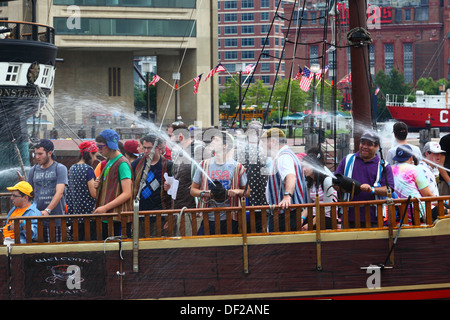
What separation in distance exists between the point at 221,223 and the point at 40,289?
2.14m

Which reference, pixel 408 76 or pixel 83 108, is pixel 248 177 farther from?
pixel 408 76

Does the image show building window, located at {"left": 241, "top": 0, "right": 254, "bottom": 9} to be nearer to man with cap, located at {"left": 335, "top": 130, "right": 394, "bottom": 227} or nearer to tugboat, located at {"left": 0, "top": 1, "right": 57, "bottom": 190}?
tugboat, located at {"left": 0, "top": 1, "right": 57, "bottom": 190}

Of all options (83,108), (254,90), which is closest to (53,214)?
(83,108)

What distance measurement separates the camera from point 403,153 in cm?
861

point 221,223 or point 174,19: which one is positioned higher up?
point 174,19

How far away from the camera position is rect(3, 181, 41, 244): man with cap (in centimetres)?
834

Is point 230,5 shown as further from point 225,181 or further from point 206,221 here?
point 206,221

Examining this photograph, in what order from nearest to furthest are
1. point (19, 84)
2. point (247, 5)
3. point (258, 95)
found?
point (19, 84), point (258, 95), point (247, 5)

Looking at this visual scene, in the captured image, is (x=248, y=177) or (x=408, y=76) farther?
(x=408, y=76)

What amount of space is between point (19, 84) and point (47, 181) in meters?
9.58

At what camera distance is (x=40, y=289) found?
816 centimetres

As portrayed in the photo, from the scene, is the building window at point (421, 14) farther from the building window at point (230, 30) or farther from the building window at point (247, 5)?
the building window at point (230, 30)

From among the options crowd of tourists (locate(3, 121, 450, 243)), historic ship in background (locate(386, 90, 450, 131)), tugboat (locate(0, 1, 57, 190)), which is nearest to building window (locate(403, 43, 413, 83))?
historic ship in background (locate(386, 90, 450, 131))

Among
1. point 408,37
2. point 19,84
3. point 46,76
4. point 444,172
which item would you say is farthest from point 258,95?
point 444,172
